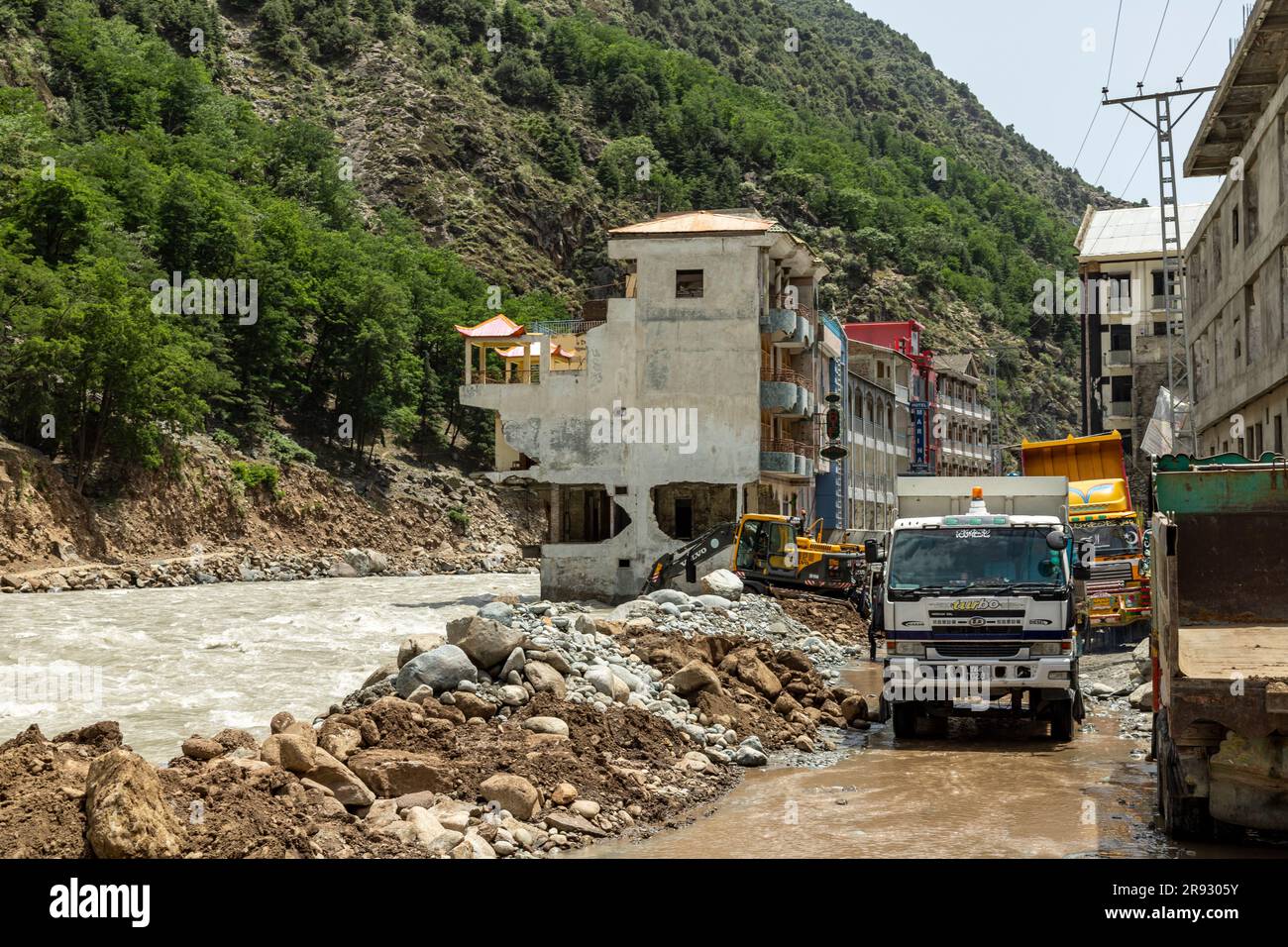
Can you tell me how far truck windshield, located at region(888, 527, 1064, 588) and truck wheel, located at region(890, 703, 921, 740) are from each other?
1728 millimetres

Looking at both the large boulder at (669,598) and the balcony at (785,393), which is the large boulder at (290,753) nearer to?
the large boulder at (669,598)

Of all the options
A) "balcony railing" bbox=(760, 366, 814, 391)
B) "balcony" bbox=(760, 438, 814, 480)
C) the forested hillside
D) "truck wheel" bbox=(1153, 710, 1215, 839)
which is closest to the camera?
"truck wheel" bbox=(1153, 710, 1215, 839)

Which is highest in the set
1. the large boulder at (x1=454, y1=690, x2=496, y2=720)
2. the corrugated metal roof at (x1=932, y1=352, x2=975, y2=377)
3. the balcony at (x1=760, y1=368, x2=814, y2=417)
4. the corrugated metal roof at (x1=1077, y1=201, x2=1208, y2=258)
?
the corrugated metal roof at (x1=1077, y1=201, x2=1208, y2=258)

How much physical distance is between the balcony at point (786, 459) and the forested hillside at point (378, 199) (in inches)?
1010

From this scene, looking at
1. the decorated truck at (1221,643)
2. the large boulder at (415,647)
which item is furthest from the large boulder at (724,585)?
the decorated truck at (1221,643)

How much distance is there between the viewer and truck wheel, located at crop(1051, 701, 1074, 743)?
54.3 feet

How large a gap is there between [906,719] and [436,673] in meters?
5.86

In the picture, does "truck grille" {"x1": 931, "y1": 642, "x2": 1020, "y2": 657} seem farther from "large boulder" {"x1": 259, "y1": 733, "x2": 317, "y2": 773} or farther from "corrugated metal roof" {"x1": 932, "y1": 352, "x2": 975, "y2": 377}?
"corrugated metal roof" {"x1": 932, "y1": 352, "x2": 975, "y2": 377}

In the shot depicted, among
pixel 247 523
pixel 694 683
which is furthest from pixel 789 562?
pixel 247 523

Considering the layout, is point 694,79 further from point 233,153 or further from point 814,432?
point 814,432

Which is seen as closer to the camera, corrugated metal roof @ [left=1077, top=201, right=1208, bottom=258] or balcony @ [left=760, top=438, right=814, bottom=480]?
balcony @ [left=760, top=438, right=814, bottom=480]

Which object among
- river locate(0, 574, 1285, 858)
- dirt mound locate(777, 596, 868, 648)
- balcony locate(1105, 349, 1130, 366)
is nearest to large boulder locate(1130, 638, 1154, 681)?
river locate(0, 574, 1285, 858)
